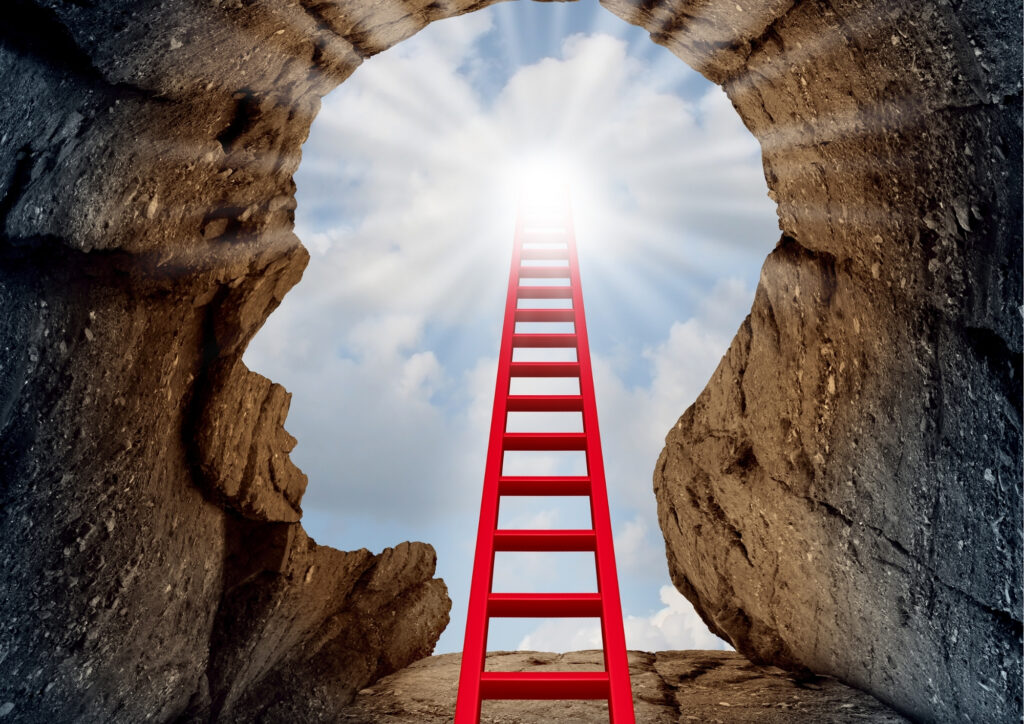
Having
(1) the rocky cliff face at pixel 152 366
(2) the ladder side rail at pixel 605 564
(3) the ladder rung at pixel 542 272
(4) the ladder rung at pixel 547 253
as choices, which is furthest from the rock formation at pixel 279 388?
(4) the ladder rung at pixel 547 253

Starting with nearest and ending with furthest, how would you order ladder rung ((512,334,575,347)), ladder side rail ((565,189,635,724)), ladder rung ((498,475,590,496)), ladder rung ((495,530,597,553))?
1. ladder side rail ((565,189,635,724))
2. ladder rung ((495,530,597,553))
3. ladder rung ((498,475,590,496))
4. ladder rung ((512,334,575,347))

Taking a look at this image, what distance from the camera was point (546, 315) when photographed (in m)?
3.67

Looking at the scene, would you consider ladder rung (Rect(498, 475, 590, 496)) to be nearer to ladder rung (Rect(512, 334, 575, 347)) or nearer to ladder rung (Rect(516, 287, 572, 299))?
ladder rung (Rect(512, 334, 575, 347))

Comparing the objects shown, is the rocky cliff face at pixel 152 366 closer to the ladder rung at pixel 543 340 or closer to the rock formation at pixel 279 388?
the rock formation at pixel 279 388

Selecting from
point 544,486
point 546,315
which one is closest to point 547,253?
point 546,315

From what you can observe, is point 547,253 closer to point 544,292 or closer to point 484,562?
point 544,292

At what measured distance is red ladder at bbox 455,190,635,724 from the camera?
6.68 feet

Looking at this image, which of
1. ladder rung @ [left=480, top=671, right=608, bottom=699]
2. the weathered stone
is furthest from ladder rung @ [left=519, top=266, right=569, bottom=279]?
ladder rung @ [left=480, top=671, right=608, bottom=699]

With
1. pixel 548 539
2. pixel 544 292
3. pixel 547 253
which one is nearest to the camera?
pixel 548 539

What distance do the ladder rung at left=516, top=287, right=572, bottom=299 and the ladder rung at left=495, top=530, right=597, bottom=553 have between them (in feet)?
5.61

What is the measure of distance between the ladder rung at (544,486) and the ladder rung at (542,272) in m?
1.70

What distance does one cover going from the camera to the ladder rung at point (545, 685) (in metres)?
2.03

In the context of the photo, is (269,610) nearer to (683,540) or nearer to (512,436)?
(512,436)

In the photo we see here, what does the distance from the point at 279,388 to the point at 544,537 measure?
1.68 meters
